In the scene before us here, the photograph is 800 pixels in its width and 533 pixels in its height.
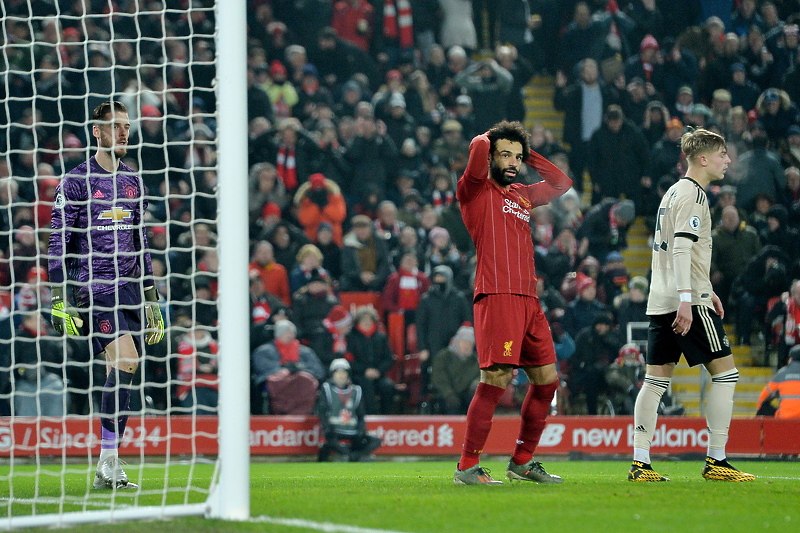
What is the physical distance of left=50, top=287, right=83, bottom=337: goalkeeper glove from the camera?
629cm

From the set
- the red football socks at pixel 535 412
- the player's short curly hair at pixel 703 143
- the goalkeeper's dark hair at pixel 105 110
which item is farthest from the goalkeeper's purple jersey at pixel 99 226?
the player's short curly hair at pixel 703 143

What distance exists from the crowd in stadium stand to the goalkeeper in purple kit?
5190mm

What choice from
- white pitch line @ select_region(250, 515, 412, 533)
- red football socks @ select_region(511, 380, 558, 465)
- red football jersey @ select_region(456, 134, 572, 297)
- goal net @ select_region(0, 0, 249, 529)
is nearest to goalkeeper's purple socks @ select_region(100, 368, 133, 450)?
goal net @ select_region(0, 0, 249, 529)

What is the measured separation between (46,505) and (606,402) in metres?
8.44

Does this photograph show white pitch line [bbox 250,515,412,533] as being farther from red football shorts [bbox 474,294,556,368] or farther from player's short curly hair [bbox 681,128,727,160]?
player's short curly hair [bbox 681,128,727,160]

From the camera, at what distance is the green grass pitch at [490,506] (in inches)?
185

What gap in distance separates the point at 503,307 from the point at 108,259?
2494mm

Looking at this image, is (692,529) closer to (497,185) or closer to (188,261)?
(497,185)

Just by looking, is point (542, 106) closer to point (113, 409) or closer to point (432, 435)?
point (432, 435)

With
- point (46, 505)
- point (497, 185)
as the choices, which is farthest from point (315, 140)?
point (46, 505)

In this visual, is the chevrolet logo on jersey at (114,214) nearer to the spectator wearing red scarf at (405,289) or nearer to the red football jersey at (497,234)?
the red football jersey at (497,234)

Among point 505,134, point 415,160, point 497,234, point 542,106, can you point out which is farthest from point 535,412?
point 542,106

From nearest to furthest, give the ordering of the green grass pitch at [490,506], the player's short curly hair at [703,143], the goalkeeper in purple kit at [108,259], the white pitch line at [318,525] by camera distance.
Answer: the white pitch line at [318,525] → the green grass pitch at [490,506] → the goalkeeper in purple kit at [108,259] → the player's short curly hair at [703,143]

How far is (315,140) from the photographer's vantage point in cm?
1496
